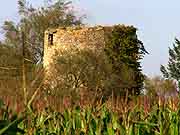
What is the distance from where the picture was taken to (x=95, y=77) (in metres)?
30.9

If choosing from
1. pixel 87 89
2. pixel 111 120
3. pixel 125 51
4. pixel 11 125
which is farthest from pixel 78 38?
pixel 11 125

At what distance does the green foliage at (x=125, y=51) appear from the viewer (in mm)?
32156

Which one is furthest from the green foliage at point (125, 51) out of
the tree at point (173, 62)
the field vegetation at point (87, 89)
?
the tree at point (173, 62)

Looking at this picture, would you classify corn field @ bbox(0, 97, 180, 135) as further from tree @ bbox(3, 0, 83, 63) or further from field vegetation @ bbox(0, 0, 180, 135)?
tree @ bbox(3, 0, 83, 63)

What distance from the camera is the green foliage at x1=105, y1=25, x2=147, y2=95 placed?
32156mm

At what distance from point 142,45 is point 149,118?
27.6 meters

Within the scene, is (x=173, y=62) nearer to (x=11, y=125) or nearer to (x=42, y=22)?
(x=42, y=22)

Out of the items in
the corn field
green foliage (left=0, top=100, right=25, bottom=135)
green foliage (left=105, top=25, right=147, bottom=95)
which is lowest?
the corn field

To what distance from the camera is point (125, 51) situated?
32531 millimetres

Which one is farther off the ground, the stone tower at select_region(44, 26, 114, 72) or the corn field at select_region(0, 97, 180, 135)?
the stone tower at select_region(44, 26, 114, 72)

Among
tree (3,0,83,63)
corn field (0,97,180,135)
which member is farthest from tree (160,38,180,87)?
corn field (0,97,180,135)

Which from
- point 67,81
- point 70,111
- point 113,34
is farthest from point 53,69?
point 70,111

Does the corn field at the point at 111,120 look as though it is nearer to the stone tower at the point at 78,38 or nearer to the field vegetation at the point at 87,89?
the field vegetation at the point at 87,89

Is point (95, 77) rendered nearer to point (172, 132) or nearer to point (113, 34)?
point (113, 34)
